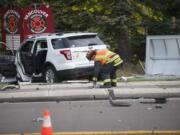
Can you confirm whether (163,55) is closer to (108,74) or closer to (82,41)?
(82,41)

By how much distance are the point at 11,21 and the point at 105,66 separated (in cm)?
879

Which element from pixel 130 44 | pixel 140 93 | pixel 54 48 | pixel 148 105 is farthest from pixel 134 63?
pixel 148 105

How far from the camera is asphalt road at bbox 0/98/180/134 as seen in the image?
32.1ft

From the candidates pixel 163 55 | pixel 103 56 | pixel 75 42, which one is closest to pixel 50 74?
pixel 75 42

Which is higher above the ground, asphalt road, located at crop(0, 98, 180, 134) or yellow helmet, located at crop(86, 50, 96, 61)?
yellow helmet, located at crop(86, 50, 96, 61)

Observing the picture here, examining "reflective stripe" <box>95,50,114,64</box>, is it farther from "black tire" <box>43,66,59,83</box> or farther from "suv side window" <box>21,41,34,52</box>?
"suv side window" <box>21,41,34,52</box>

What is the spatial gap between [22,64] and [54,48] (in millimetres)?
1845

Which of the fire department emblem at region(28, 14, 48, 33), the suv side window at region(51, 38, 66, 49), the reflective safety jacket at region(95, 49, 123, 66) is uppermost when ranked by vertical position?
the fire department emblem at region(28, 14, 48, 33)

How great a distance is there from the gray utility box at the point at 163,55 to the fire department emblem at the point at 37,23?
5.01 meters

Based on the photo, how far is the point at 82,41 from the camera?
17.5m

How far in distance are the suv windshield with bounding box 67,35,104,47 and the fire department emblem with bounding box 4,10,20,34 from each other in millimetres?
6251

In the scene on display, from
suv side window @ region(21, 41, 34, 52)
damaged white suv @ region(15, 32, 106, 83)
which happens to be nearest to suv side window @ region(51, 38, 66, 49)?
damaged white suv @ region(15, 32, 106, 83)

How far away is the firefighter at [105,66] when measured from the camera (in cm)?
1535

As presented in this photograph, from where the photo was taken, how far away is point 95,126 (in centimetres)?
985
